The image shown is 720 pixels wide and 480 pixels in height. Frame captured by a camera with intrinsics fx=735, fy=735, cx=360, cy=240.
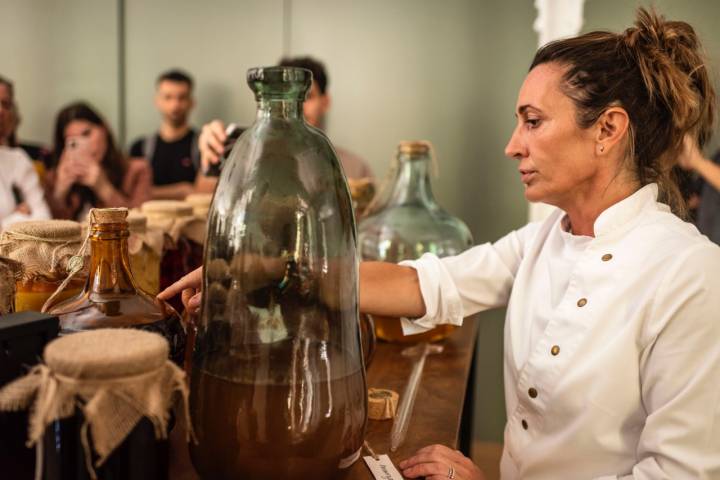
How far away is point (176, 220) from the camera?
1180mm

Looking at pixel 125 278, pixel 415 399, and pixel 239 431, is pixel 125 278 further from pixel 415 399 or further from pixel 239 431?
pixel 415 399

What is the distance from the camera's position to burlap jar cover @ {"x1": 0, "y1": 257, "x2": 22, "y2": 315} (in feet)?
2.15

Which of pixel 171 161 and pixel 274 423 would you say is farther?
pixel 171 161

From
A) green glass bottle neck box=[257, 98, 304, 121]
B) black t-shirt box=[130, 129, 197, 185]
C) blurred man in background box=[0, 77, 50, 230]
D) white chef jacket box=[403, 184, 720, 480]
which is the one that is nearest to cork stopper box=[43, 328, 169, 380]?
green glass bottle neck box=[257, 98, 304, 121]

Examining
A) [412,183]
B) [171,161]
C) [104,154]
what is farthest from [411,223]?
[171,161]

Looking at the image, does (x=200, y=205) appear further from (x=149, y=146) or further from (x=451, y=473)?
(x=149, y=146)

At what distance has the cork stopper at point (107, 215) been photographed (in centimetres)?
64

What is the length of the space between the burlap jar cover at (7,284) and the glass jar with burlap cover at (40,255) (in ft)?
0.30

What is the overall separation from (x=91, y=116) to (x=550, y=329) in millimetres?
3279

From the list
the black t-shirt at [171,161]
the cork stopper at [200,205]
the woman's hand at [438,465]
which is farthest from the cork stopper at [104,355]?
the black t-shirt at [171,161]

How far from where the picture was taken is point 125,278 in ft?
2.20

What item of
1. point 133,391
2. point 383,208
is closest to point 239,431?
point 133,391

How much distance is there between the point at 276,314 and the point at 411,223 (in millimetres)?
818

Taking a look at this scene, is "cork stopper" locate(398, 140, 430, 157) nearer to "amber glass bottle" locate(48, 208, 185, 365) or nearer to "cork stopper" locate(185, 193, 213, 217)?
"cork stopper" locate(185, 193, 213, 217)
